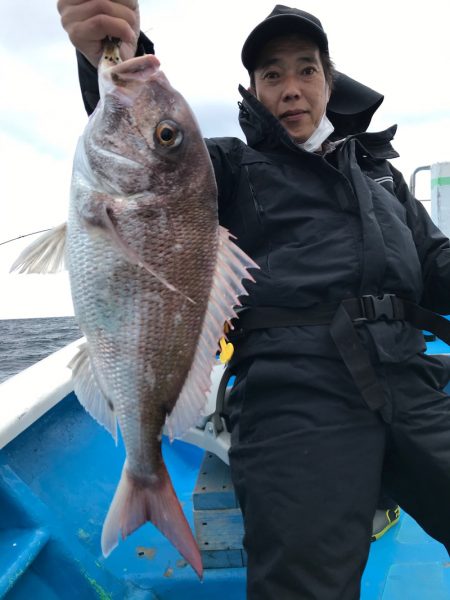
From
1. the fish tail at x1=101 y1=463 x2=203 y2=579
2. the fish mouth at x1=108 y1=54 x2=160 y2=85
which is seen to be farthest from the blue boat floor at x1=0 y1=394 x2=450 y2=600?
the fish mouth at x1=108 y1=54 x2=160 y2=85

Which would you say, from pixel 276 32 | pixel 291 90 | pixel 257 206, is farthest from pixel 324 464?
pixel 276 32

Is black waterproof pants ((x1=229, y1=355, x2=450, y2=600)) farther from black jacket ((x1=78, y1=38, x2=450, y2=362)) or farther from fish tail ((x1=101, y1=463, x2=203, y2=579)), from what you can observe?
fish tail ((x1=101, y1=463, x2=203, y2=579))

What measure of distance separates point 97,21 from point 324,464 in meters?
1.47

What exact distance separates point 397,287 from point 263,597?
1.19 meters

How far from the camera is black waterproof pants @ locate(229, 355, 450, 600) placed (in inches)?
61.3

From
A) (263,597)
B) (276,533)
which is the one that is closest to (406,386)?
(276,533)

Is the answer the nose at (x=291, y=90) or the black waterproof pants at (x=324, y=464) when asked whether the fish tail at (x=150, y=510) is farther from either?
the nose at (x=291, y=90)

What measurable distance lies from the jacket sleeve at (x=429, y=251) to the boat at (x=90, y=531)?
3.63 ft

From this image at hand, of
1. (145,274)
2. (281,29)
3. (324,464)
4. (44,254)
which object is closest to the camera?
(145,274)

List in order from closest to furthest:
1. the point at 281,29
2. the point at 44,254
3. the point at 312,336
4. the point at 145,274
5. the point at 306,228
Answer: the point at 145,274 → the point at 44,254 → the point at 312,336 → the point at 306,228 → the point at 281,29

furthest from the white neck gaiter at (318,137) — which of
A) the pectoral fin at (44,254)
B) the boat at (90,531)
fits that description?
the pectoral fin at (44,254)

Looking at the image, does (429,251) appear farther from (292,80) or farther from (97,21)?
(97,21)

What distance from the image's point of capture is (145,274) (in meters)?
1.38

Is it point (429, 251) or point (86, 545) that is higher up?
point (429, 251)
